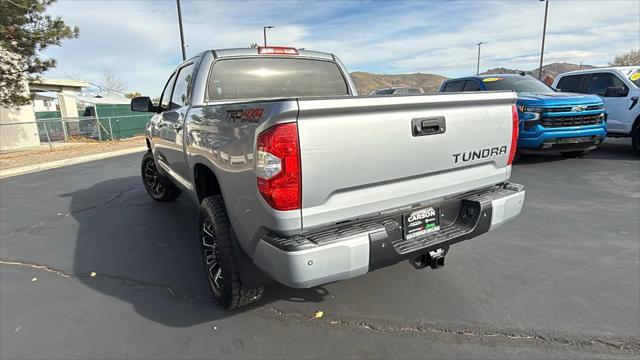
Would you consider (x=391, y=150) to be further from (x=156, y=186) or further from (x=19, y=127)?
(x=19, y=127)

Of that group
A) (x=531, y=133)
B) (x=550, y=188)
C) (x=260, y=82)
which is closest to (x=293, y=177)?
(x=260, y=82)

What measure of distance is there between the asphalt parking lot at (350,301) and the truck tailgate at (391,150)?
88cm

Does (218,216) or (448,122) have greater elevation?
(448,122)

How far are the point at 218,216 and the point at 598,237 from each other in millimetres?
3817

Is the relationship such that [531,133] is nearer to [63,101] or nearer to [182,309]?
[182,309]

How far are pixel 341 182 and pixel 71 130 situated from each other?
20780 mm

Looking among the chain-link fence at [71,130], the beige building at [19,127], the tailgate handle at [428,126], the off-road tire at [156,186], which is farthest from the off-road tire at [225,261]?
the chain-link fence at [71,130]

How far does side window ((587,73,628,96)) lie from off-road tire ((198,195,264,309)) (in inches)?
373

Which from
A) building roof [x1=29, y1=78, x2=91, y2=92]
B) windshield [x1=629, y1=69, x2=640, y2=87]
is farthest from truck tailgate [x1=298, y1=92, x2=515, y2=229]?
building roof [x1=29, y1=78, x2=91, y2=92]

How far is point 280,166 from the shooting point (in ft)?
6.43

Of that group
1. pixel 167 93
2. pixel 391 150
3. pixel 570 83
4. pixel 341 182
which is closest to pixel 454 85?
pixel 570 83

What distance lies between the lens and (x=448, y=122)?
8.05 feet

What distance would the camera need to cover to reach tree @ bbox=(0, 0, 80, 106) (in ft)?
35.0

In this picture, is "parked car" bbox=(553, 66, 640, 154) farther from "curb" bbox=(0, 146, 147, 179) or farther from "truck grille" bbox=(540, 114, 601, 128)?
"curb" bbox=(0, 146, 147, 179)
